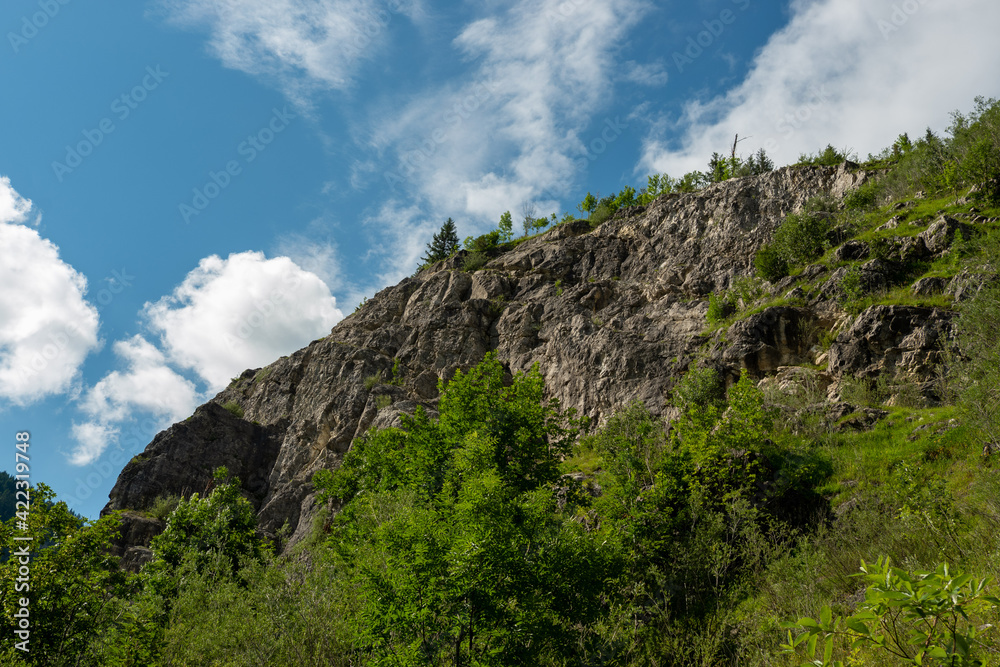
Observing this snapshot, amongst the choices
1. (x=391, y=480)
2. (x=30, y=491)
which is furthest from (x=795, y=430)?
(x=30, y=491)

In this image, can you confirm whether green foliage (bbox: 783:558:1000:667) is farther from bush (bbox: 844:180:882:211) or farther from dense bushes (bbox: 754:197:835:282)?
bush (bbox: 844:180:882:211)

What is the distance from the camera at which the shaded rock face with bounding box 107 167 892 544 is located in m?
34.2

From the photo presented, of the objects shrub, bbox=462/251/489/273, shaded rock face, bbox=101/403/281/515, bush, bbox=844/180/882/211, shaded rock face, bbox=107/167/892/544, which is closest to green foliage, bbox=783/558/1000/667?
shaded rock face, bbox=107/167/892/544

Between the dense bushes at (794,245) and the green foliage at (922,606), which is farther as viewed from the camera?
the dense bushes at (794,245)

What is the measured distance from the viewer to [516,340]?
41188 millimetres

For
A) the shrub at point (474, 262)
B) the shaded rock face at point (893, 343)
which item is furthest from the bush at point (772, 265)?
the shrub at point (474, 262)

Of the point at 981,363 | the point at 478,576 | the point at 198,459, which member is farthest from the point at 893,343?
the point at 198,459

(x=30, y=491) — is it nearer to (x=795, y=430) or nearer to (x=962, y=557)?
(x=962, y=557)

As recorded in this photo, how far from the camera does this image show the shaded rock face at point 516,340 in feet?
112

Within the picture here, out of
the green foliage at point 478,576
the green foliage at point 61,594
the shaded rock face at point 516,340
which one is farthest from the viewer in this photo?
the shaded rock face at point 516,340

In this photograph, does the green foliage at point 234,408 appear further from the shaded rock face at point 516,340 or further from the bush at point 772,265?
the bush at point 772,265

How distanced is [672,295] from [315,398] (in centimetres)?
2847

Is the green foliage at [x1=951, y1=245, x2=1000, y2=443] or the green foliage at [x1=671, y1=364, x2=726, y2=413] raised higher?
the green foliage at [x1=671, y1=364, x2=726, y2=413]

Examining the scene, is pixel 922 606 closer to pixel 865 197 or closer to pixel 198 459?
pixel 865 197
